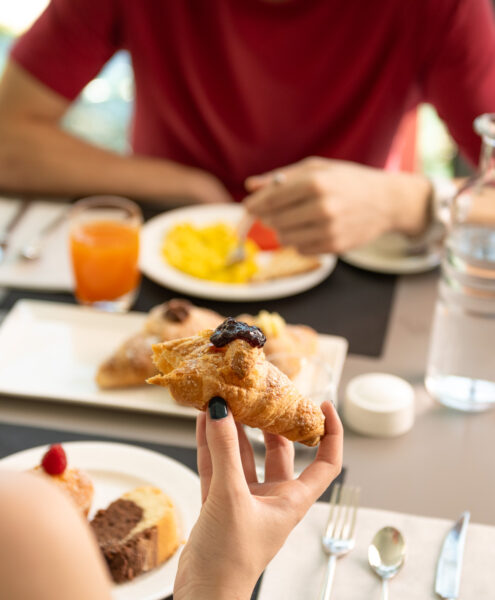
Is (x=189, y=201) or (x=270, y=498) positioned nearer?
(x=270, y=498)

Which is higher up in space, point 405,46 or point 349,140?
point 405,46

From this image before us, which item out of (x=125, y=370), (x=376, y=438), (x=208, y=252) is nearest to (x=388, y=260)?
(x=208, y=252)

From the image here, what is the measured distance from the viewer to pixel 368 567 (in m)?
0.99

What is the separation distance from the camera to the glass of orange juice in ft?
5.27

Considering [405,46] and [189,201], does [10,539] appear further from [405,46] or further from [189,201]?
[405,46]

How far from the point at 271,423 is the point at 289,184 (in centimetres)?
91

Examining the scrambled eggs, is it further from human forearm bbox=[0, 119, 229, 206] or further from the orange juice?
human forearm bbox=[0, 119, 229, 206]

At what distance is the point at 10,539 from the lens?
1.31ft

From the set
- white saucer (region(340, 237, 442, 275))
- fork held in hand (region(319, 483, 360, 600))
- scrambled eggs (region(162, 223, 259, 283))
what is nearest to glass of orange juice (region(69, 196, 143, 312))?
scrambled eggs (region(162, 223, 259, 283))

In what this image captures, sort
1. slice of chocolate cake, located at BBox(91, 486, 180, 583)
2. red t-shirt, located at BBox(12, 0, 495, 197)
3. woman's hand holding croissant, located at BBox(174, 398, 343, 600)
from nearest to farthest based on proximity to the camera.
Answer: woman's hand holding croissant, located at BBox(174, 398, 343, 600) < slice of chocolate cake, located at BBox(91, 486, 180, 583) < red t-shirt, located at BBox(12, 0, 495, 197)

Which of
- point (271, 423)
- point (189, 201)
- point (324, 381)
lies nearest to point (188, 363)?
point (271, 423)

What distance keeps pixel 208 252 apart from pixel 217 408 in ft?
3.44

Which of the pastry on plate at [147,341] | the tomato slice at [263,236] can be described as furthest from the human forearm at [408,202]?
the pastry on plate at [147,341]

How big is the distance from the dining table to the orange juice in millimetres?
56
